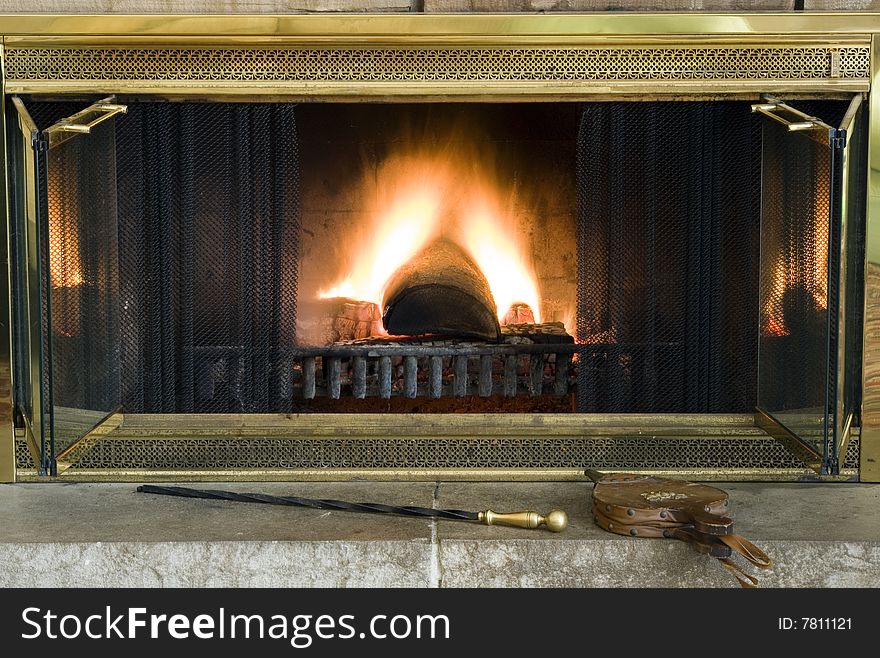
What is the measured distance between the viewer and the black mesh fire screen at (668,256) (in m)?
2.92

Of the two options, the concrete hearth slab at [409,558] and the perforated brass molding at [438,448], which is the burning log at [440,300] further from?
the concrete hearth slab at [409,558]

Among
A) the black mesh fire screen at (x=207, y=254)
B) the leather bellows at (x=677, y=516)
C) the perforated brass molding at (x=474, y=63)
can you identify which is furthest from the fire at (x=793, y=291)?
the black mesh fire screen at (x=207, y=254)

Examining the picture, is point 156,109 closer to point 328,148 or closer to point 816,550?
point 328,148

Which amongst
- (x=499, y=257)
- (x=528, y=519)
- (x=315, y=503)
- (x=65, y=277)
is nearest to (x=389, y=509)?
(x=315, y=503)

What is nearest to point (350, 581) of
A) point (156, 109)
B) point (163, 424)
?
point (163, 424)

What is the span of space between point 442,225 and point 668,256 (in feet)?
2.50

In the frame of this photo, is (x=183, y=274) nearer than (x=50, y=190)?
No

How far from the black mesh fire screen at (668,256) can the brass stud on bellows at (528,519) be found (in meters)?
0.63

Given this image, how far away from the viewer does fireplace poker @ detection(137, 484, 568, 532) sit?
2.41 m

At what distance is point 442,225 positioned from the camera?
11.2 feet

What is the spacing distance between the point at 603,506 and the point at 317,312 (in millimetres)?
1274

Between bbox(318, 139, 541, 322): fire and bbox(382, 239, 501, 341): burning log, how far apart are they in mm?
57

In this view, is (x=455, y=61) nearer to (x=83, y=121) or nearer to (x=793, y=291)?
(x=83, y=121)

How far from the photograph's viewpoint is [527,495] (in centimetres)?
274
